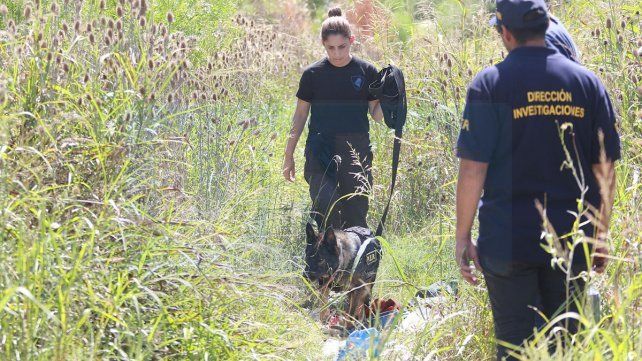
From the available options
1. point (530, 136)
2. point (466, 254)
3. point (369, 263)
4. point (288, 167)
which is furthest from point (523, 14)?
point (288, 167)

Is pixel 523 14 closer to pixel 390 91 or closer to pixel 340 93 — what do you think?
pixel 390 91

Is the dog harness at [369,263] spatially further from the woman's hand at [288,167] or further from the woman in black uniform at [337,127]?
the woman's hand at [288,167]

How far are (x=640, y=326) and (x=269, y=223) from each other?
3831mm

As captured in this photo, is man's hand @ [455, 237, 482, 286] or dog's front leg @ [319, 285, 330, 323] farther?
dog's front leg @ [319, 285, 330, 323]

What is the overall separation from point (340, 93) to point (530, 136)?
3.21m

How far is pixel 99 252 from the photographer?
4.05 meters

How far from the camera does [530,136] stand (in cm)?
376

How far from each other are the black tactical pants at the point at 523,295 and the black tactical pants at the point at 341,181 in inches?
121

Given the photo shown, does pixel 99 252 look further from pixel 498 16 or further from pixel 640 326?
pixel 640 326

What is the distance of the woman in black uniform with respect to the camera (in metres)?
6.88

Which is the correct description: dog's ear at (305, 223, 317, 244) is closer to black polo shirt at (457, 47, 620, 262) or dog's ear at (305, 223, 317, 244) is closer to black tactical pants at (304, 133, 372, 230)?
black tactical pants at (304, 133, 372, 230)

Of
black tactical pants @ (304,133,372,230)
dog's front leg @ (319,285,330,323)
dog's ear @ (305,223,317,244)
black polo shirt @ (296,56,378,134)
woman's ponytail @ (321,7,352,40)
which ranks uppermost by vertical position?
woman's ponytail @ (321,7,352,40)

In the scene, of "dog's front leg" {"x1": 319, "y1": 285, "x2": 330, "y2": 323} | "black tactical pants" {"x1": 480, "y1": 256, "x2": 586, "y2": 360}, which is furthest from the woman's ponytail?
"black tactical pants" {"x1": 480, "y1": 256, "x2": 586, "y2": 360}

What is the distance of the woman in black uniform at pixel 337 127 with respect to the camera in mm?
6883
